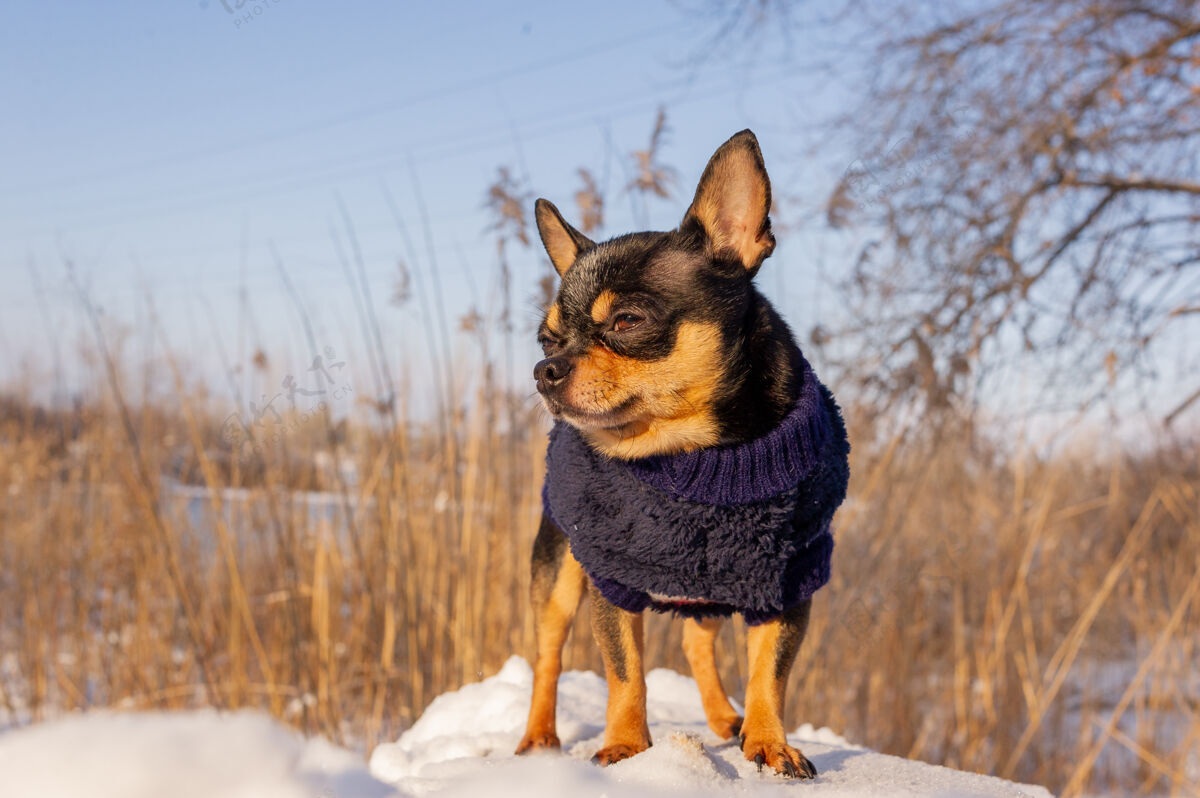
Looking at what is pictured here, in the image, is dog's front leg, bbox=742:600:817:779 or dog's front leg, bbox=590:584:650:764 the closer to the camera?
dog's front leg, bbox=742:600:817:779

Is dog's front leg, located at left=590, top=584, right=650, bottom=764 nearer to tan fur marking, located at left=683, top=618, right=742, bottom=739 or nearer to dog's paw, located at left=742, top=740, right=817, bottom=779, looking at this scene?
dog's paw, located at left=742, top=740, right=817, bottom=779

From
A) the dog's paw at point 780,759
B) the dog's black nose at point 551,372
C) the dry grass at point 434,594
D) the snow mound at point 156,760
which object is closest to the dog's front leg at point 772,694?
the dog's paw at point 780,759

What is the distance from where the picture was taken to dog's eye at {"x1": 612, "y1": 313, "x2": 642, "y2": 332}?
5.35 ft

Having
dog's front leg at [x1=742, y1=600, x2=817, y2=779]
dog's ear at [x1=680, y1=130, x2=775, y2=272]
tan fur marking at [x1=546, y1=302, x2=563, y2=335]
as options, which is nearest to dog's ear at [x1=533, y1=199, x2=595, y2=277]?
tan fur marking at [x1=546, y1=302, x2=563, y2=335]

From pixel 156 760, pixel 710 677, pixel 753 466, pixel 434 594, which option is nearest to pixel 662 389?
pixel 753 466

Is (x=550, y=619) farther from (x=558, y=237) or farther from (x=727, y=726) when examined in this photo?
(x=558, y=237)

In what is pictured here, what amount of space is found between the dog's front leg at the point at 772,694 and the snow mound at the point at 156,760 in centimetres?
83

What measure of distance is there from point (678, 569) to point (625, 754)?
381 mm

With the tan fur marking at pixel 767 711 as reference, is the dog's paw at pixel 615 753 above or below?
below

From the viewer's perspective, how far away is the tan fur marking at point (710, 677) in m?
1.97

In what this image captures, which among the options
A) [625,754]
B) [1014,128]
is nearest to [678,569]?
[625,754]

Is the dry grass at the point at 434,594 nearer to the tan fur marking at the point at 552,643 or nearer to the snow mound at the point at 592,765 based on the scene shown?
the snow mound at the point at 592,765

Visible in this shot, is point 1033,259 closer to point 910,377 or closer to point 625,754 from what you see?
point 910,377

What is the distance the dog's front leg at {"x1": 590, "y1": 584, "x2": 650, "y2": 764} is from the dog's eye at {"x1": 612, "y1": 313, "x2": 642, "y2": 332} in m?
0.59
